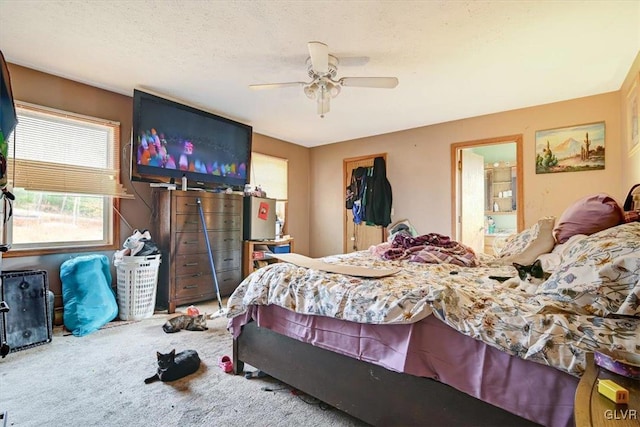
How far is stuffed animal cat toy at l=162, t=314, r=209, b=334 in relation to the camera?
8.62ft

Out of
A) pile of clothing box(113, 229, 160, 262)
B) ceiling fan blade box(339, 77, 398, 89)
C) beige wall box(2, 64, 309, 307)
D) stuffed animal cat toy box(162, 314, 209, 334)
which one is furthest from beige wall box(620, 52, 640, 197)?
beige wall box(2, 64, 309, 307)

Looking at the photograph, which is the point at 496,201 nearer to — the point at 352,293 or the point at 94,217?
the point at 352,293

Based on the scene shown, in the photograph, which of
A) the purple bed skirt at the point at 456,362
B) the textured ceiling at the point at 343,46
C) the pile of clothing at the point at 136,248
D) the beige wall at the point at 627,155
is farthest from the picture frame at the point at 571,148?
the pile of clothing at the point at 136,248

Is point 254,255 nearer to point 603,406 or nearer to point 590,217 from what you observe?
point 590,217

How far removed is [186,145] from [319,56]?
78.6 inches

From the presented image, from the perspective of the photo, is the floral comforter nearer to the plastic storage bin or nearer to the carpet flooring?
the carpet flooring

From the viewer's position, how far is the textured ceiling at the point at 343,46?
1.95 m

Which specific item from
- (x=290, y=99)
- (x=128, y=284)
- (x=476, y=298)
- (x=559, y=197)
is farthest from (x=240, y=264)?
(x=559, y=197)

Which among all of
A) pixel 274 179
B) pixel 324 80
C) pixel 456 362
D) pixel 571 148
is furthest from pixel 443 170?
pixel 456 362

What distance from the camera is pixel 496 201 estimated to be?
17.4 feet

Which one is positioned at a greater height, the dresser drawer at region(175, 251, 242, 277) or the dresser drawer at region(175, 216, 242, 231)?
the dresser drawer at region(175, 216, 242, 231)

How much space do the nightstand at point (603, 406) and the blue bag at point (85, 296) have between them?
320 cm

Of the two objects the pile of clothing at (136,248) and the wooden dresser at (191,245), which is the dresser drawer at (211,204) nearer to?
the wooden dresser at (191,245)

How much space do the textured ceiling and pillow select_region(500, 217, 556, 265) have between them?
1.37 m
